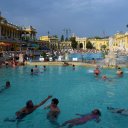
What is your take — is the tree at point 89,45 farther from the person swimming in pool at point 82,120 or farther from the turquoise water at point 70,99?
the person swimming in pool at point 82,120

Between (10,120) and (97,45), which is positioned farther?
(97,45)

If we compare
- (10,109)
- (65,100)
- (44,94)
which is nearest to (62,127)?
(10,109)

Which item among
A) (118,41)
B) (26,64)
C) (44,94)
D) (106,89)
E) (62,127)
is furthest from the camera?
(118,41)

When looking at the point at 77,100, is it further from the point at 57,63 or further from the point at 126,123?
the point at 57,63

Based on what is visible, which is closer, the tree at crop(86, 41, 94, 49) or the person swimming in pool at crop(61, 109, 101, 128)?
the person swimming in pool at crop(61, 109, 101, 128)

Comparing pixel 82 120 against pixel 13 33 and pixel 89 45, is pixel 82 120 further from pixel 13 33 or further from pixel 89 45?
pixel 89 45

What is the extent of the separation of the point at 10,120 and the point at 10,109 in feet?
7.34

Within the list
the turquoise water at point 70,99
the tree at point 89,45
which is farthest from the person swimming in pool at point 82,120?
the tree at point 89,45

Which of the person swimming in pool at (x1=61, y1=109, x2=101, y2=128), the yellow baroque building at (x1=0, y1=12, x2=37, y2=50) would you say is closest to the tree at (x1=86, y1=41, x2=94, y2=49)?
the yellow baroque building at (x1=0, y1=12, x2=37, y2=50)

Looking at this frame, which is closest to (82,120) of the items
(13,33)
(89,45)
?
(13,33)

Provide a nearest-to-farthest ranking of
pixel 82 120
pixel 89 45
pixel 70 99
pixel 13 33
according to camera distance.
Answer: pixel 82 120
pixel 70 99
pixel 13 33
pixel 89 45

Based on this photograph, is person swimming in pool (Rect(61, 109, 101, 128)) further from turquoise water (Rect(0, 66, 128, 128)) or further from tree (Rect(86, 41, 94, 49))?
tree (Rect(86, 41, 94, 49))

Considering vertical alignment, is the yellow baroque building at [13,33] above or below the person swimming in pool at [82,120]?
above

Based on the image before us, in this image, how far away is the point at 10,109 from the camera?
44.0 feet
